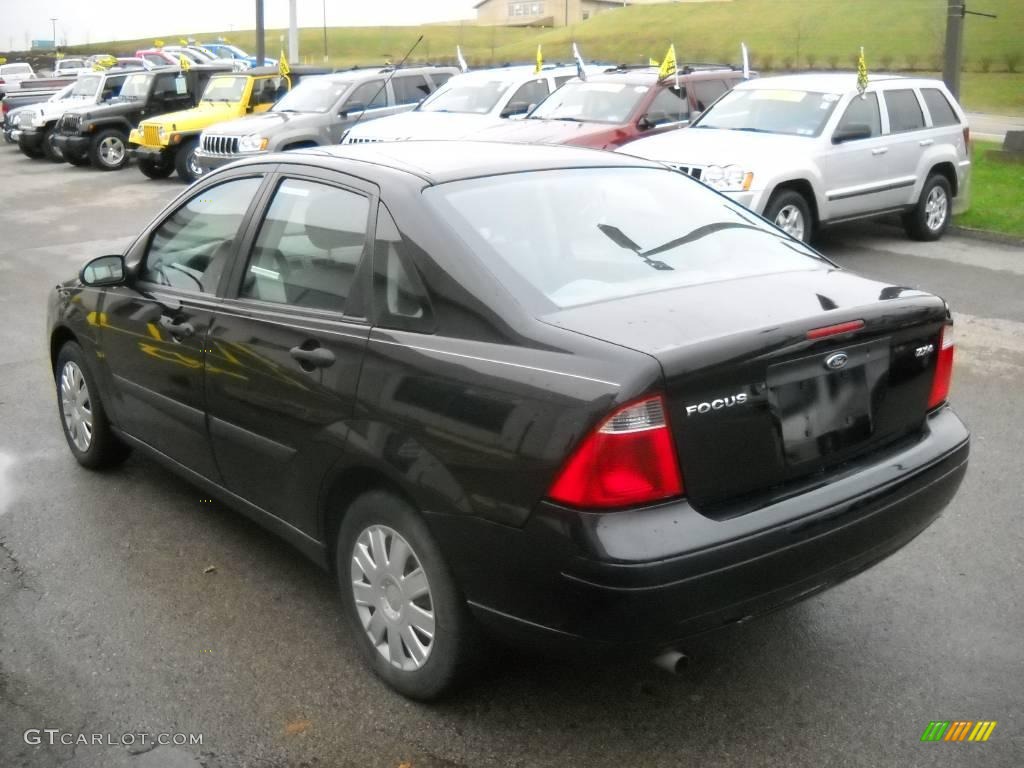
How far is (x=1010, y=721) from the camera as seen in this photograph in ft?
11.1

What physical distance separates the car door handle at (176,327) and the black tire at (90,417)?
3.16 feet

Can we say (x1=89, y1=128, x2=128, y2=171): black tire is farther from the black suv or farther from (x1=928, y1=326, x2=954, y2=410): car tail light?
(x1=928, y1=326, x2=954, y2=410): car tail light

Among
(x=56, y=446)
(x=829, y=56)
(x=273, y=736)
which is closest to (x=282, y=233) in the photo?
(x=273, y=736)

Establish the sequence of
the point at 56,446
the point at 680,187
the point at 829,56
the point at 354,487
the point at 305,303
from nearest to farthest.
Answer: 1. the point at 354,487
2. the point at 305,303
3. the point at 680,187
4. the point at 56,446
5. the point at 829,56

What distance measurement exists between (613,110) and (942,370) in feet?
35.4

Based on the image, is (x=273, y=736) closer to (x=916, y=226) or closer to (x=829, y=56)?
(x=916, y=226)

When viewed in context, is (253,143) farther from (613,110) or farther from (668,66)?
(668,66)

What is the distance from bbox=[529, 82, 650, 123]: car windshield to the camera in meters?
14.0

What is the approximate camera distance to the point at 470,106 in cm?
1661

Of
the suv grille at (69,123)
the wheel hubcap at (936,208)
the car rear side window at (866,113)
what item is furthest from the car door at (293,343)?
the suv grille at (69,123)

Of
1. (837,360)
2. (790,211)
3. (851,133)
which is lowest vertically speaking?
(790,211)

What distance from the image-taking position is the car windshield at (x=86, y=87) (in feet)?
84.1

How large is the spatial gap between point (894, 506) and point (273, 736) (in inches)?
77.4

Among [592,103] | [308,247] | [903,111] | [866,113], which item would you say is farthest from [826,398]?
[592,103]
